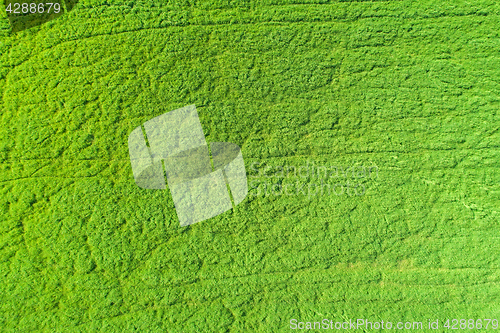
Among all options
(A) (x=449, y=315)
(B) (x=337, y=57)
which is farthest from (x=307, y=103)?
(A) (x=449, y=315)

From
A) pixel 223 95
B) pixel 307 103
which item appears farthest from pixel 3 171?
pixel 307 103

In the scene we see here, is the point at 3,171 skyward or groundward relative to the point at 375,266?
skyward

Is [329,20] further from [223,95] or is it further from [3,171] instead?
[3,171]

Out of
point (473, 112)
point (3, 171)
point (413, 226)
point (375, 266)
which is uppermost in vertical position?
point (3, 171)

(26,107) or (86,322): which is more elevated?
(26,107)

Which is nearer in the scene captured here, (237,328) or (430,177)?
(237,328)

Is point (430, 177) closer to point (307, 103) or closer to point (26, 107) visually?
point (307, 103)
